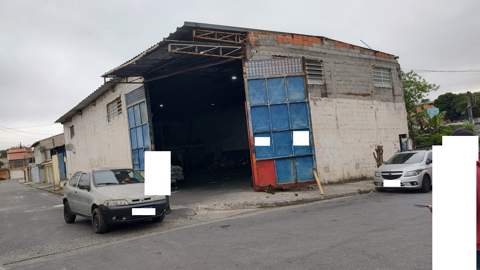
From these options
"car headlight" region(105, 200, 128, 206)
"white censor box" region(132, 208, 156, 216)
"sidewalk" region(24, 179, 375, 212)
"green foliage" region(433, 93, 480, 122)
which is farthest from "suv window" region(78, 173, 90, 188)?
"green foliage" region(433, 93, 480, 122)

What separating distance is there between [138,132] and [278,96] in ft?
25.4

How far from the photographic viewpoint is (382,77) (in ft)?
69.6

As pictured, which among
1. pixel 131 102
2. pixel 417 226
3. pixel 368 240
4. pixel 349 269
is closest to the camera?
pixel 349 269

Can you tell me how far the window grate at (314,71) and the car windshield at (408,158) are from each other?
14.8 feet

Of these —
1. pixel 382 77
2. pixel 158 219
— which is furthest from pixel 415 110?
pixel 158 219

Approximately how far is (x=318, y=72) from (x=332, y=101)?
4.51 ft

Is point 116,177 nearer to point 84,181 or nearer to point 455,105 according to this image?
point 84,181

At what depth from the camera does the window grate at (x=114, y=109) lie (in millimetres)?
→ 22869

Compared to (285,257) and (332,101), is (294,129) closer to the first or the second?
(332,101)

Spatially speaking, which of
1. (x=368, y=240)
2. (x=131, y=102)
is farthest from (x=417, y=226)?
(x=131, y=102)

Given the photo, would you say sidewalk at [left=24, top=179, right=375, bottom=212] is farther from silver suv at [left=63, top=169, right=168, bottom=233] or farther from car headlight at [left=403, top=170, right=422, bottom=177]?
silver suv at [left=63, top=169, right=168, bottom=233]

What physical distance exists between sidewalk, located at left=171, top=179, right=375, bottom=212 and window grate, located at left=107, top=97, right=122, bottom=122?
26.0 ft

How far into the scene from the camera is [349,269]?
18.4 feet

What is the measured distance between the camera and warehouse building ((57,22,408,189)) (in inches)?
623
